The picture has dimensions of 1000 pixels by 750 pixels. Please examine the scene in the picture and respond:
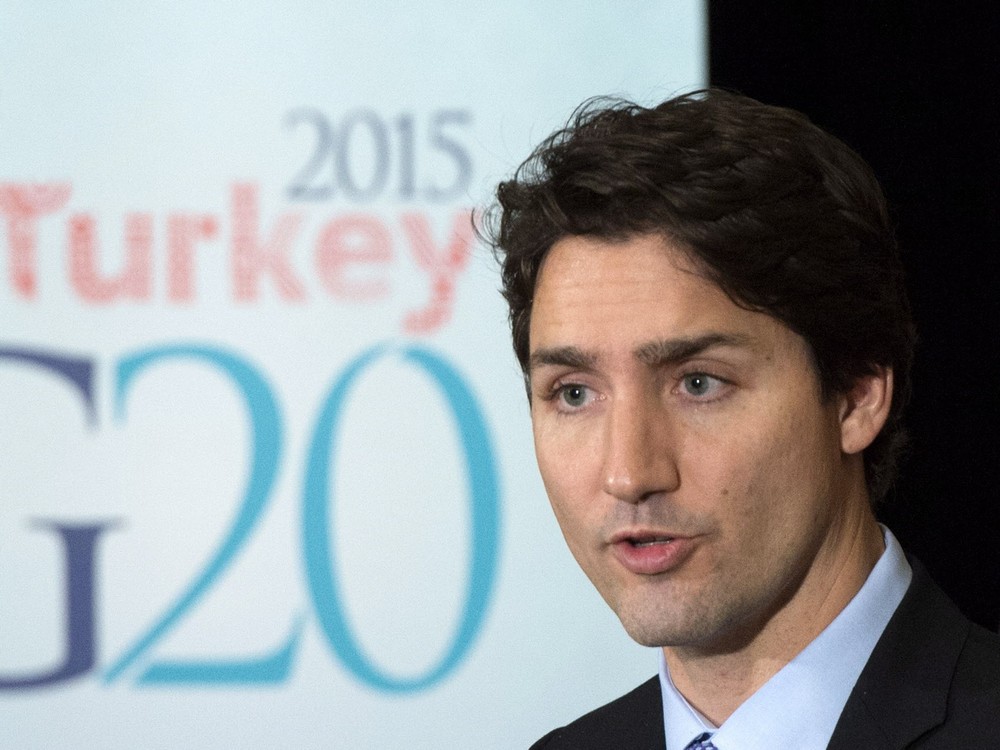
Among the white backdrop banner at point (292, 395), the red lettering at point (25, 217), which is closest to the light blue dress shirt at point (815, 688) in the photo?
the white backdrop banner at point (292, 395)

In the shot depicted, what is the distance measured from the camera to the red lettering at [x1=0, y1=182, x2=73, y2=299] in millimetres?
3033

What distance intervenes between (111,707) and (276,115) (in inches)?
51.6

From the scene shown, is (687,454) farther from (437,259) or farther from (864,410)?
(437,259)

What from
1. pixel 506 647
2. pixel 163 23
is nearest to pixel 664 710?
pixel 506 647

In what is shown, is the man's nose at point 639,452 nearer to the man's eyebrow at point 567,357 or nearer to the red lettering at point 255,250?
the man's eyebrow at point 567,357

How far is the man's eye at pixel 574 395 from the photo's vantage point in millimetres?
1763

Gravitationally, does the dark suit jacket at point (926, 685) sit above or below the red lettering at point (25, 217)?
below

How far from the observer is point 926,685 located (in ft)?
5.36

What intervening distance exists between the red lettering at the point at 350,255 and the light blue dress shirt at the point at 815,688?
152 cm

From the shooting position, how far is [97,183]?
303 cm

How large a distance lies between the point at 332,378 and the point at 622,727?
48.1 inches

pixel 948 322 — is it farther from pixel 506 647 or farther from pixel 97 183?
pixel 97 183

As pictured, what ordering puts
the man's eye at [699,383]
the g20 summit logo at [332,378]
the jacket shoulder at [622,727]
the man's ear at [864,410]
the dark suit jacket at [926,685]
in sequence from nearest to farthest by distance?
the dark suit jacket at [926,685] < the man's eye at [699,383] < the man's ear at [864,410] < the jacket shoulder at [622,727] < the g20 summit logo at [332,378]

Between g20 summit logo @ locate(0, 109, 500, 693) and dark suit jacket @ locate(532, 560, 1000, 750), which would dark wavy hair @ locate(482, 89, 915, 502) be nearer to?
dark suit jacket @ locate(532, 560, 1000, 750)
